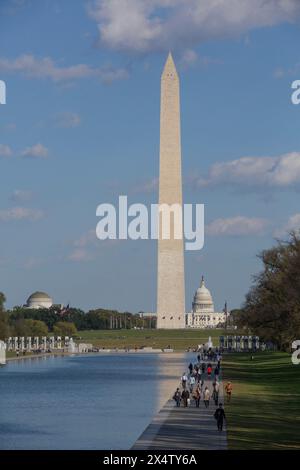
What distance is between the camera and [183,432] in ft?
99.0

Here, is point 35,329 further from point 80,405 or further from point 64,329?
point 80,405

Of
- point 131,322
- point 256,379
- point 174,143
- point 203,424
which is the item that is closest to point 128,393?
point 256,379

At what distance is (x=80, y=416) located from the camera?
1428 inches

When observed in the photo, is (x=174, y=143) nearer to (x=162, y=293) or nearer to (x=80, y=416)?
(x=162, y=293)

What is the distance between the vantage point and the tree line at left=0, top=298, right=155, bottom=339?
128562mm

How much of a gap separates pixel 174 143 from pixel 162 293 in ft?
49.1

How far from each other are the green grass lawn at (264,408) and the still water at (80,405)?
2.67 m

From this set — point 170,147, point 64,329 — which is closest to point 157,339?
point 64,329

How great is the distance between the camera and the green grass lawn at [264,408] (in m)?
28.5

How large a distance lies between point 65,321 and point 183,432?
440ft

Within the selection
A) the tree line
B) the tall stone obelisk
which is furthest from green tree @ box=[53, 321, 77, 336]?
the tall stone obelisk

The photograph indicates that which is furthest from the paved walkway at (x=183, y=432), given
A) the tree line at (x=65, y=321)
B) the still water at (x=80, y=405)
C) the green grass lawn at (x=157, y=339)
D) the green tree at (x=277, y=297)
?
the tree line at (x=65, y=321)

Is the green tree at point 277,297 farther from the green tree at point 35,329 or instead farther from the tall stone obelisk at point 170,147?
the green tree at point 35,329

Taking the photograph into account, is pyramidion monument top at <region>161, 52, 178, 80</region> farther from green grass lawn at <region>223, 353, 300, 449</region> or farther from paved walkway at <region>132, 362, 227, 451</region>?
paved walkway at <region>132, 362, 227, 451</region>
